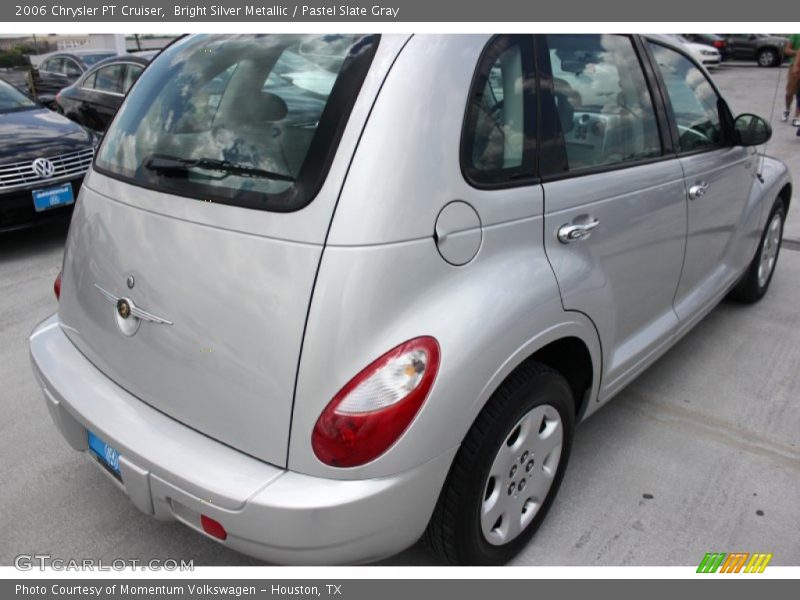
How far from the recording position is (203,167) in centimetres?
193

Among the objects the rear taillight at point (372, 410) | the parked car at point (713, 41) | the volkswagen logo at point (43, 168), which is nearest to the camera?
the rear taillight at point (372, 410)

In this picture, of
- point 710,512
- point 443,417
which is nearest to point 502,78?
point 443,417

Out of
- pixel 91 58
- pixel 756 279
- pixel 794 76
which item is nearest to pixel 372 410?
pixel 756 279

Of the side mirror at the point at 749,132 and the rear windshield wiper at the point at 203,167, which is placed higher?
the rear windshield wiper at the point at 203,167

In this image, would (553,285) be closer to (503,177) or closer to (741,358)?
(503,177)

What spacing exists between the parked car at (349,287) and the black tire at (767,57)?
23.2m

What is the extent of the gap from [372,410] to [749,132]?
2643mm

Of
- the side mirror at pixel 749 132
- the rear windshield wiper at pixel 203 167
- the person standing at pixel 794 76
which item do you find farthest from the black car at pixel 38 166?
the person standing at pixel 794 76

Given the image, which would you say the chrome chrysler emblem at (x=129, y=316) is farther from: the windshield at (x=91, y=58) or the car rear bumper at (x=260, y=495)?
the windshield at (x=91, y=58)

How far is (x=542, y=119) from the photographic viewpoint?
6.82ft

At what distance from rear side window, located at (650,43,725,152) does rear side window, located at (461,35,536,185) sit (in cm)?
101

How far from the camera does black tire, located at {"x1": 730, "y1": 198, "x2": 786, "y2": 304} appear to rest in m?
4.03

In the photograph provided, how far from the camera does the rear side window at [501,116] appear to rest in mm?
1824

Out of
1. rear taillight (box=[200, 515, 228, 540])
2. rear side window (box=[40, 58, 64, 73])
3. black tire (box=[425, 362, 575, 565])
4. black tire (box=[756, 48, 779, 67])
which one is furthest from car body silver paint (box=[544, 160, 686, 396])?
black tire (box=[756, 48, 779, 67])
